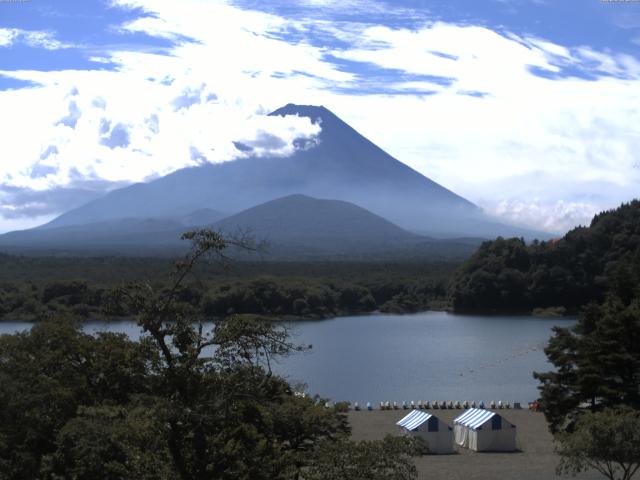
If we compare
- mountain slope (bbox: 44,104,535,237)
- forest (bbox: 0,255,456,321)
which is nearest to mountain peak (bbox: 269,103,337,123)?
mountain slope (bbox: 44,104,535,237)

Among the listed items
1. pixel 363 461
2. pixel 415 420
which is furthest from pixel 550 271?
pixel 363 461

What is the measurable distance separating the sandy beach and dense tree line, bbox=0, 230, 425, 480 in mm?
6236

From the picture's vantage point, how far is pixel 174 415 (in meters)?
6.47

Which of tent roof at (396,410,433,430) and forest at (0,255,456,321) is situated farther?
forest at (0,255,456,321)

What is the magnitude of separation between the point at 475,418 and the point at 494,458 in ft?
4.07

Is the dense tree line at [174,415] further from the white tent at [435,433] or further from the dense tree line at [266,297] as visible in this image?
the dense tree line at [266,297]

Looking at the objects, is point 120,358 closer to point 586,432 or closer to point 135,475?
point 135,475

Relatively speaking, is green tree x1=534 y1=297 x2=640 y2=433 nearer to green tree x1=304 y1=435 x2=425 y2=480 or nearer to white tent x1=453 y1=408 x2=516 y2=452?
white tent x1=453 y1=408 x2=516 y2=452

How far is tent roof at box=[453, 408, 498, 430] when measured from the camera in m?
17.5

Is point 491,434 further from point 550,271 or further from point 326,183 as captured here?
point 326,183

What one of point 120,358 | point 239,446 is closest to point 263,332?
point 239,446

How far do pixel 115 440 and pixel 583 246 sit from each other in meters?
49.0

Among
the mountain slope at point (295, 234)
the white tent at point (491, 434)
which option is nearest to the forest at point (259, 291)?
the white tent at point (491, 434)

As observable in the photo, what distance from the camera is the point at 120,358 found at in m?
10.6
